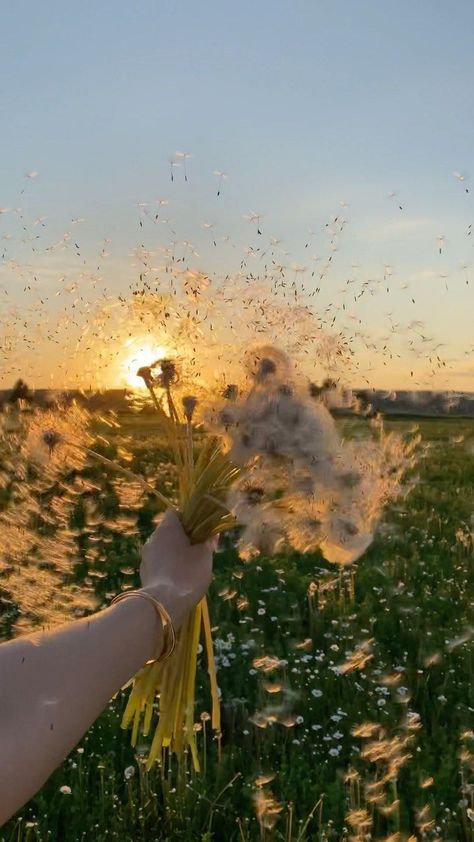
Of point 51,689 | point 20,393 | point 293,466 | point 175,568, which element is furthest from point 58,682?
Answer: point 20,393

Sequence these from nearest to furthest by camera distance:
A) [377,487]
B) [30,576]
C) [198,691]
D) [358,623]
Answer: [377,487] → [30,576] → [198,691] → [358,623]

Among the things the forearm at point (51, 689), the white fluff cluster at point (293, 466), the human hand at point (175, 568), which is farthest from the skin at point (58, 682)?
the white fluff cluster at point (293, 466)

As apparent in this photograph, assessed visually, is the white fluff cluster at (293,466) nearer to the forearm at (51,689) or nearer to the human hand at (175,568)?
the human hand at (175,568)

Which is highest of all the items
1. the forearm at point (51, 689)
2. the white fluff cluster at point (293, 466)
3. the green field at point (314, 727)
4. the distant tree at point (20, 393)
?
the distant tree at point (20, 393)

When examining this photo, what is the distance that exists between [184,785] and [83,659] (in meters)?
2.71

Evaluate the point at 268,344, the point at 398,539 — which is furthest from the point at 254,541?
the point at 398,539

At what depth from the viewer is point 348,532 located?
3066mm

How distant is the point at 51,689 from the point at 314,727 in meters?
3.48

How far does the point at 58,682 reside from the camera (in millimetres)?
1950

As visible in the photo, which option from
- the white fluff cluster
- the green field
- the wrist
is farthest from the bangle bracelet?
the green field

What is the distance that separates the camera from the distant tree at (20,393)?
3.39 meters

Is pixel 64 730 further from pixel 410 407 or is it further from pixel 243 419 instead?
pixel 410 407

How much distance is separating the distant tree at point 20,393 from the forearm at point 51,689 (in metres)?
1.37

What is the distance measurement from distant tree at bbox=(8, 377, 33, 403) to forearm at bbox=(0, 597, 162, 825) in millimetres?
1367
